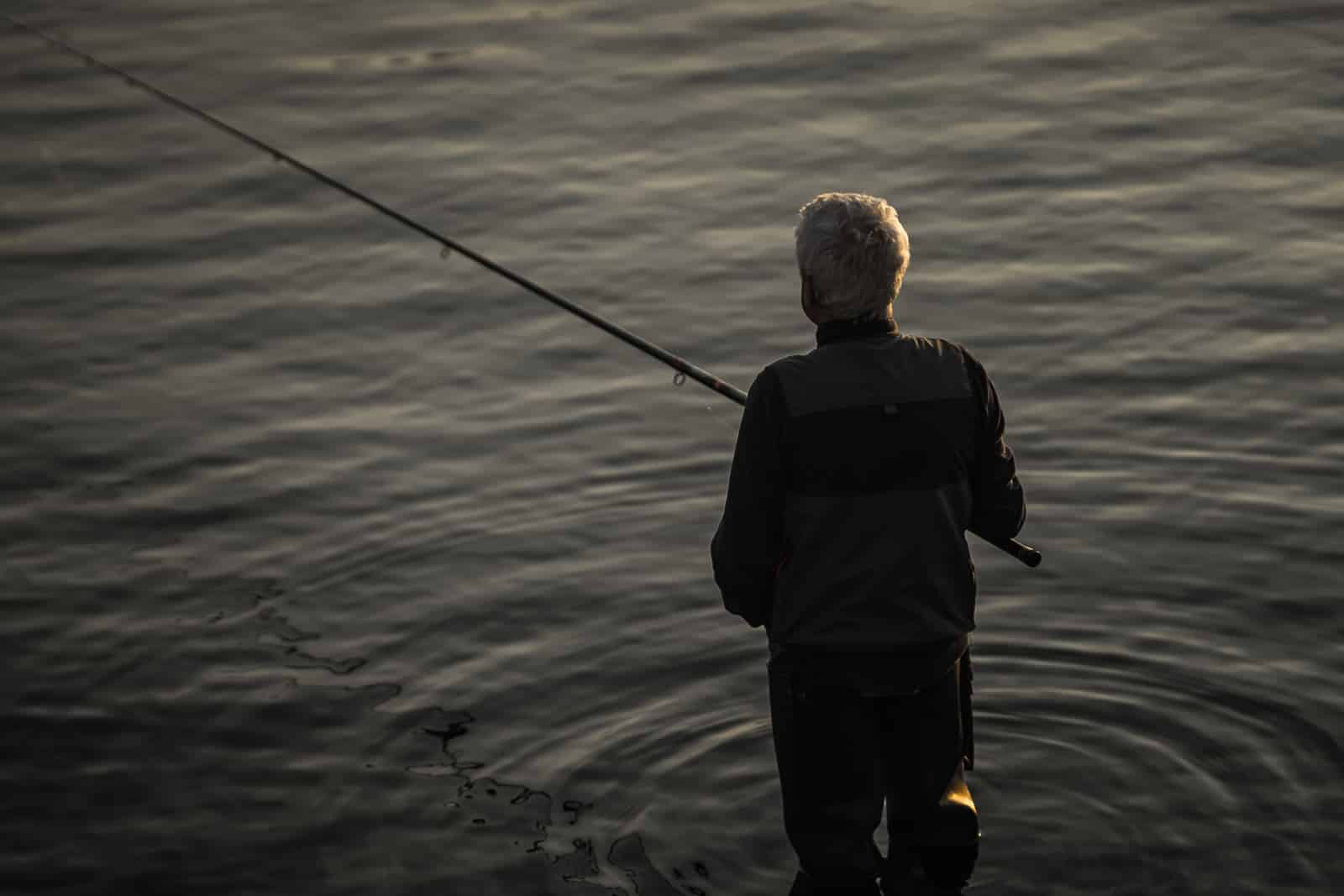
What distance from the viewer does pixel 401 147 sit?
499 inches

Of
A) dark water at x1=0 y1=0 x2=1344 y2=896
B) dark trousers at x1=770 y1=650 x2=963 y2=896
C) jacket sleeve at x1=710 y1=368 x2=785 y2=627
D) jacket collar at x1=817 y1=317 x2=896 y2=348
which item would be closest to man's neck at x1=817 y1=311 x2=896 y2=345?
jacket collar at x1=817 y1=317 x2=896 y2=348

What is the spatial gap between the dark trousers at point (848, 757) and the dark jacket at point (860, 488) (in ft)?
0.46

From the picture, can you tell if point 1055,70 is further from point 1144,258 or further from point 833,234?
point 833,234

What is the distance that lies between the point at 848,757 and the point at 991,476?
69 centimetres

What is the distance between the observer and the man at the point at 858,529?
432cm

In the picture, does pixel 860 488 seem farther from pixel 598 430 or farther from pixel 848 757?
pixel 598 430

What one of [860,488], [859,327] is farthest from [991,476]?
[859,327]

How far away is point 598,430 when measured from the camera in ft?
28.3

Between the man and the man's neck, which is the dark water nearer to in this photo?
the man

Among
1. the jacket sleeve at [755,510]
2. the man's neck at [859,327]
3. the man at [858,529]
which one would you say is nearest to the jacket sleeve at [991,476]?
the man at [858,529]

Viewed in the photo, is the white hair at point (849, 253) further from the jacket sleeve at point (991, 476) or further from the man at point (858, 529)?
the jacket sleeve at point (991, 476)

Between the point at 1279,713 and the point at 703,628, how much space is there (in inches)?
71.8

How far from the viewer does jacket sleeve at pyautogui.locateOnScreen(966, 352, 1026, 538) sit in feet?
14.6

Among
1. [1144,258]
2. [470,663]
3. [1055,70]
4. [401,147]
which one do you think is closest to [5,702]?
[470,663]
